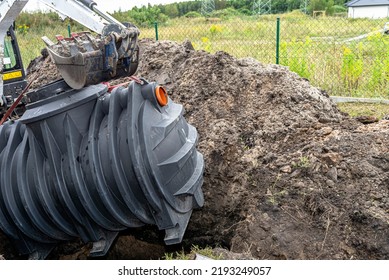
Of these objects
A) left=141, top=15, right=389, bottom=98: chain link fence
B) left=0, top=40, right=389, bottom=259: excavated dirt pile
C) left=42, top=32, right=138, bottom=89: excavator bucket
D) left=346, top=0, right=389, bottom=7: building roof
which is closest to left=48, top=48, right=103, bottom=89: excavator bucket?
left=42, top=32, right=138, bottom=89: excavator bucket

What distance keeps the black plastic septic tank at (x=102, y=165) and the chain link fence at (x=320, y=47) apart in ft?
16.2

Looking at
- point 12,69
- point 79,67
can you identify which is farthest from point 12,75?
point 79,67

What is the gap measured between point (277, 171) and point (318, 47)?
5.29 meters

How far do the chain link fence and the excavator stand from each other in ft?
16.2

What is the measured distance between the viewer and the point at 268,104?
439 centimetres

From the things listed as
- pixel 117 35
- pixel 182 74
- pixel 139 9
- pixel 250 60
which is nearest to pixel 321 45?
pixel 250 60

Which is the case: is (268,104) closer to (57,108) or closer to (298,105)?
(298,105)

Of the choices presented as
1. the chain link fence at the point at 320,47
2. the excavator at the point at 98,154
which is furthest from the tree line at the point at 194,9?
the excavator at the point at 98,154

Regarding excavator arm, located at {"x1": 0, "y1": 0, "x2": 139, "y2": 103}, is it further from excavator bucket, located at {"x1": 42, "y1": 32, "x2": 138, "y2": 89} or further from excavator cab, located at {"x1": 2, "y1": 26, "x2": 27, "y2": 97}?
excavator cab, located at {"x1": 2, "y1": 26, "x2": 27, "y2": 97}

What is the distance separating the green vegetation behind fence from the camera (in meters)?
7.20

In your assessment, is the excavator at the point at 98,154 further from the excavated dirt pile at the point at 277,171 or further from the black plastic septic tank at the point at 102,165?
the excavated dirt pile at the point at 277,171

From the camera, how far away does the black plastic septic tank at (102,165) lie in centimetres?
255

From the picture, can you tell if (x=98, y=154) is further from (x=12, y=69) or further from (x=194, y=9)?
(x=194, y=9)

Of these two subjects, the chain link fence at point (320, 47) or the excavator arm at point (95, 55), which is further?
the chain link fence at point (320, 47)
